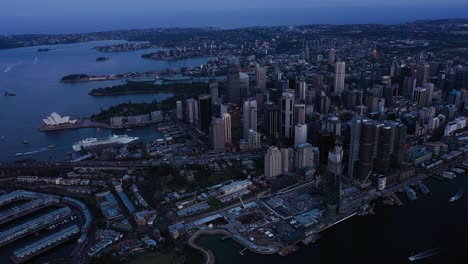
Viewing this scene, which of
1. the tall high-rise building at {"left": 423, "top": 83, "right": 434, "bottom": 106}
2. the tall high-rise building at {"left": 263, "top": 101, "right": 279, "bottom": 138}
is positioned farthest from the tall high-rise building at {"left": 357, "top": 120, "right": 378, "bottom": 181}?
the tall high-rise building at {"left": 423, "top": 83, "right": 434, "bottom": 106}

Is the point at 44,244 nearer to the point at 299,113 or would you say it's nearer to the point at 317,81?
the point at 299,113

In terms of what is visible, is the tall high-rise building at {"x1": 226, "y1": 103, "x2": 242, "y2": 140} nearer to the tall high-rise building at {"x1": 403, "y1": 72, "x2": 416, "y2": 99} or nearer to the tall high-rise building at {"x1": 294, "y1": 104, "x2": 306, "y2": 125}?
the tall high-rise building at {"x1": 294, "y1": 104, "x2": 306, "y2": 125}

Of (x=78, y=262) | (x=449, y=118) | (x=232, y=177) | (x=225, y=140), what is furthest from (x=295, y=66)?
(x=78, y=262)

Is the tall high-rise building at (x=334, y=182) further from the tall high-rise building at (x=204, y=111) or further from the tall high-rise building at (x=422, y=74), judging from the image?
the tall high-rise building at (x=422, y=74)

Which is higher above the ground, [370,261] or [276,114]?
[276,114]

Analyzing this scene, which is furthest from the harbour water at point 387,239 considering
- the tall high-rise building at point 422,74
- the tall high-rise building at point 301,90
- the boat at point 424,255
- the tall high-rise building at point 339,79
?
the tall high-rise building at point 422,74

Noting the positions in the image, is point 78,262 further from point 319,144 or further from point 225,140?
point 319,144
